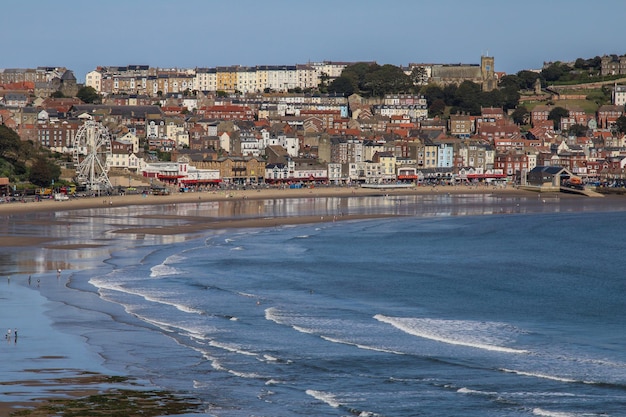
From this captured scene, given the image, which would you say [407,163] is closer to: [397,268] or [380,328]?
[397,268]

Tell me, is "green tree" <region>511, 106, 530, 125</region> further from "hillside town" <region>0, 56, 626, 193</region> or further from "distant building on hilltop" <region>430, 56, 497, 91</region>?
"distant building on hilltop" <region>430, 56, 497, 91</region>

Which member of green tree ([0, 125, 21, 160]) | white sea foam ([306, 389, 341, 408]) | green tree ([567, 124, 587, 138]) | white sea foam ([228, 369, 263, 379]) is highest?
green tree ([567, 124, 587, 138])

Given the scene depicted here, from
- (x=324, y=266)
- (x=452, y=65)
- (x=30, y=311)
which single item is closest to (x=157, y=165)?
(x=324, y=266)

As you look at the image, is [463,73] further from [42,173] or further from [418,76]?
[42,173]

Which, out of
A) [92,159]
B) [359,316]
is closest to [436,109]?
[92,159]

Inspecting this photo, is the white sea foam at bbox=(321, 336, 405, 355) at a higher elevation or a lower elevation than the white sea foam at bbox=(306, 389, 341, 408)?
higher

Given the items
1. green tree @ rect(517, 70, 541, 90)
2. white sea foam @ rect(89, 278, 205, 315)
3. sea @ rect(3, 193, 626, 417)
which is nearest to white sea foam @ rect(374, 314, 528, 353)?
sea @ rect(3, 193, 626, 417)
